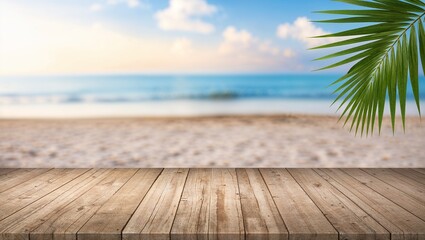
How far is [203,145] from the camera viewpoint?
5.46m

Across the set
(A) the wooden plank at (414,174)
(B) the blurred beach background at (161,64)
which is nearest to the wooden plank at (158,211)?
(A) the wooden plank at (414,174)

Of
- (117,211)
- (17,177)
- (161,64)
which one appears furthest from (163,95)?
(117,211)

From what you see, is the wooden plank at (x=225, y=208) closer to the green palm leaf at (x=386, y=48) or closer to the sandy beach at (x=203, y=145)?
the green palm leaf at (x=386, y=48)

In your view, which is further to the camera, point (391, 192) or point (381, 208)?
point (391, 192)

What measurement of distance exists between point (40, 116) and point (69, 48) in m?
5.25

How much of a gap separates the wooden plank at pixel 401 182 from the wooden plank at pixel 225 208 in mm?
839

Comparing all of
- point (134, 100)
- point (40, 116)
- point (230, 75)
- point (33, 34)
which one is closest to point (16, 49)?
point (33, 34)

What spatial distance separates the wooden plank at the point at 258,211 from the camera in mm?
1526

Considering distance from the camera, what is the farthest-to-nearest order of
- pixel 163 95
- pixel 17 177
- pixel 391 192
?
1. pixel 163 95
2. pixel 17 177
3. pixel 391 192

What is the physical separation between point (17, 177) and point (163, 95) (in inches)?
469

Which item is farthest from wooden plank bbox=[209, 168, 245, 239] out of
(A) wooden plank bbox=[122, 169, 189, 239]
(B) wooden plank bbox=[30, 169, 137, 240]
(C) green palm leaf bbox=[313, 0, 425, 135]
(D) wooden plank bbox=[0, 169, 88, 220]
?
(D) wooden plank bbox=[0, 169, 88, 220]

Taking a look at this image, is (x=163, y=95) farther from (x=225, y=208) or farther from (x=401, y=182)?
(x=225, y=208)

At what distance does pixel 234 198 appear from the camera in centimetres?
206

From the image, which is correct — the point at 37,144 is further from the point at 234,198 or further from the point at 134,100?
the point at 134,100
